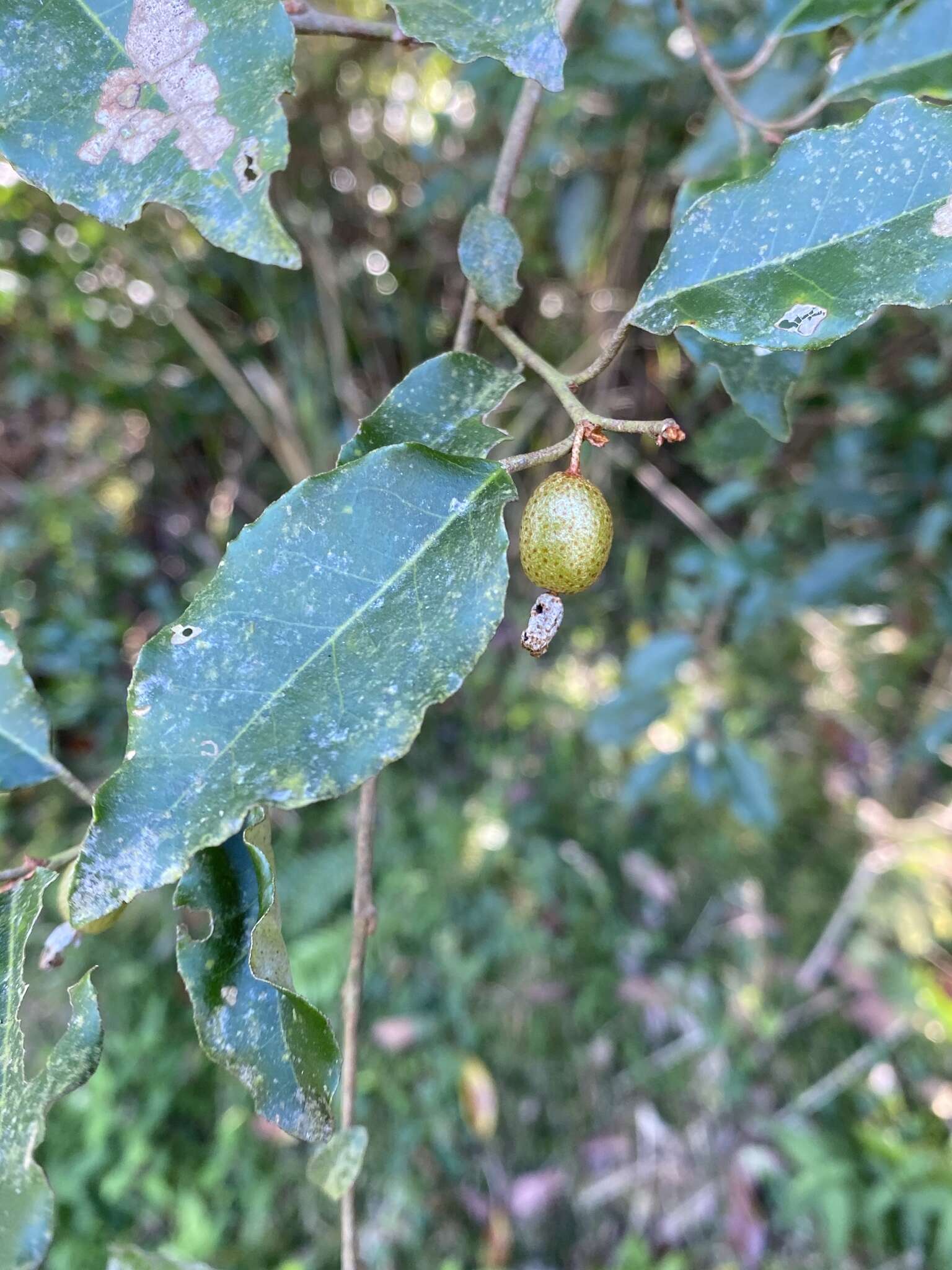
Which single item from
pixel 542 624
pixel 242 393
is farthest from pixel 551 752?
pixel 542 624

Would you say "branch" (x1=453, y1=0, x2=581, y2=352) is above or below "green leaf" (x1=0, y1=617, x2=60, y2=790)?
above

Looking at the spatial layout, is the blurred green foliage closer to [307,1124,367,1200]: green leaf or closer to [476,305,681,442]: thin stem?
[476,305,681,442]: thin stem

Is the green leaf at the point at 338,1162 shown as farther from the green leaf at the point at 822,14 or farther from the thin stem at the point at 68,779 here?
the green leaf at the point at 822,14

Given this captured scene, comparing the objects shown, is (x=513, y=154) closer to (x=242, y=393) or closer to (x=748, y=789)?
(x=748, y=789)

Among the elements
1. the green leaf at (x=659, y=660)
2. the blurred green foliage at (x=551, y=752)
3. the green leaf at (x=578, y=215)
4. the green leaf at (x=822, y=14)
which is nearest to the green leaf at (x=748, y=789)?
the blurred green foliage at (x=551, y=752)

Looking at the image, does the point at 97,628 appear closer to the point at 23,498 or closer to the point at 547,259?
the point at 23,498

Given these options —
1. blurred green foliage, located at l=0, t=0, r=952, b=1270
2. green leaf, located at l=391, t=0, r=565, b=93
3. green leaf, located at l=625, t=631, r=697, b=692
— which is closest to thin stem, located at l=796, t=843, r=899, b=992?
blurred green foliage, located at l=0, t=0, r=952, b=1270

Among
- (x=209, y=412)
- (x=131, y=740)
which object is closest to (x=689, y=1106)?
(x=131, y=740)
